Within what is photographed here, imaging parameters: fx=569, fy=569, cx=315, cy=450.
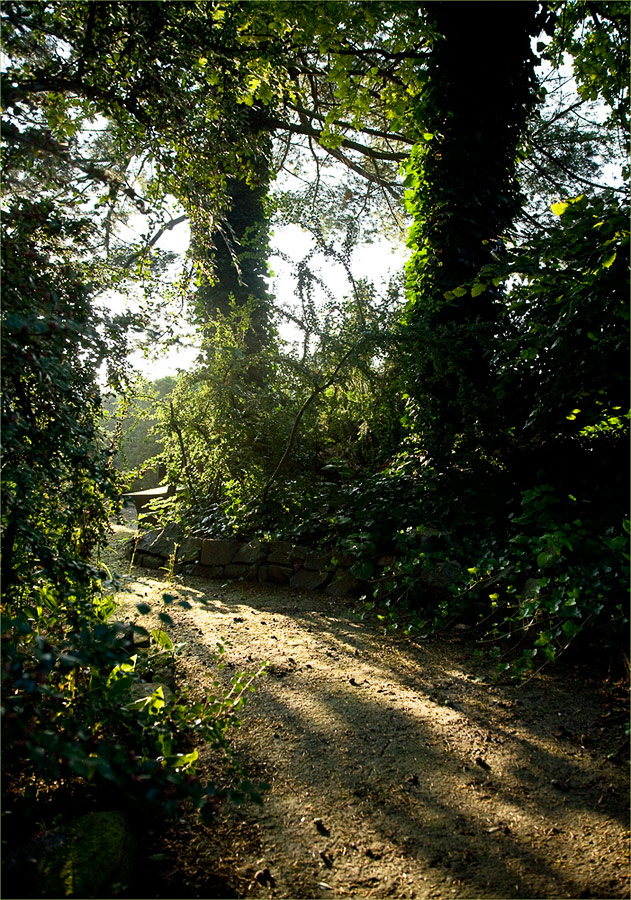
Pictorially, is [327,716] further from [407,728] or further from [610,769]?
[610,769]

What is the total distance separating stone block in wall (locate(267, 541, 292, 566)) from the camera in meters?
5.88

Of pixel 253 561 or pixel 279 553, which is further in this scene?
pixel 253 561

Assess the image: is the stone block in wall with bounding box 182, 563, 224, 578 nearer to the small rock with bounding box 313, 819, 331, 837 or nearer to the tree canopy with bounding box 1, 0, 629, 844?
the tree canopy with bounding box 1, 0, 629, 844

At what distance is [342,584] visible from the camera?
5402mm

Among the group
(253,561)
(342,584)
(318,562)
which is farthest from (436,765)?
(253,561)

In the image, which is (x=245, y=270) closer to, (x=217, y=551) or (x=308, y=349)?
(x=308, y=349)

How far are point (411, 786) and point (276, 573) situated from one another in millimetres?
3608

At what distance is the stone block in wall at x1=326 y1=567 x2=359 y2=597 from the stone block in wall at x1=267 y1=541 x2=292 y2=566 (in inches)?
23.4

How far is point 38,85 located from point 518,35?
5426 mm

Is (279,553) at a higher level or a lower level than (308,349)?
lower

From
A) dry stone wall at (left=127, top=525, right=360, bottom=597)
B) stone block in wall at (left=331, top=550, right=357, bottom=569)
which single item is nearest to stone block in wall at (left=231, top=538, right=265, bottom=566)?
dry stone wall at (left=127, top=525, right=360, bottom=597)

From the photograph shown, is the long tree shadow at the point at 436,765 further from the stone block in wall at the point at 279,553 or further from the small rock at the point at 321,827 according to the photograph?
the stone block in wall at the point at 279,553

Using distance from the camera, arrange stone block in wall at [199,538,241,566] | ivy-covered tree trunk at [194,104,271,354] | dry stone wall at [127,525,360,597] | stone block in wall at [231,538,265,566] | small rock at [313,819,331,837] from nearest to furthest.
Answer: small rock at [313,819,331,837]
dry stone wall at [127,525,360,597]
stone block in wall at [231,538,265,566]
stone block in wall at [199,538,241,566]
ivy-covered tree trunk at [194,104,271,354]

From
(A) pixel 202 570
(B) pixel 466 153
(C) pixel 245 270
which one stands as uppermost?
(B) pixel 466 153
